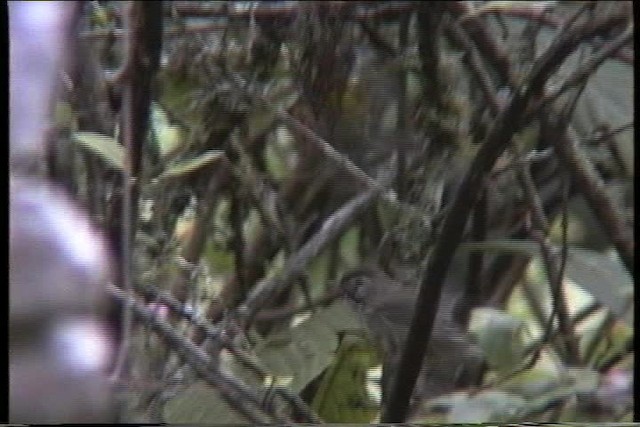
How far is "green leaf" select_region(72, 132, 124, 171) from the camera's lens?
89 centimetres

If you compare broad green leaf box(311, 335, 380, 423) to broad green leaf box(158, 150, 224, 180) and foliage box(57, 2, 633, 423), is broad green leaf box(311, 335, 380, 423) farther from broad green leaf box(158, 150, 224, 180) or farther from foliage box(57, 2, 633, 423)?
broad green leaf box(158, 150, 224, 180)

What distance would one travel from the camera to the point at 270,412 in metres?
0.92

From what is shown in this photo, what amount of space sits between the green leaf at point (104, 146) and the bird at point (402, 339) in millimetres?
274

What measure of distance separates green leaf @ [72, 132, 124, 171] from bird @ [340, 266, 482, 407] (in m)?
0.27

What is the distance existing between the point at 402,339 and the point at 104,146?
1.26 ft

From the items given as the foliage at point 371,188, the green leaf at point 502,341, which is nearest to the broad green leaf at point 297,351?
the foliage at point 371,188

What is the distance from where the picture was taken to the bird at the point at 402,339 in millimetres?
927

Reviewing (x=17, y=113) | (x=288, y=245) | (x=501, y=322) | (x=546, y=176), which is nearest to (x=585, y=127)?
(x=546, y=176)

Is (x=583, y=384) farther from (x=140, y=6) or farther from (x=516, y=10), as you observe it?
(x=140, y=6)

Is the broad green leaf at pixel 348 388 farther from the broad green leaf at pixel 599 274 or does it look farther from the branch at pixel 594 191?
the branch at pixel 594 191

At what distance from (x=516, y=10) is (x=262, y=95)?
29cm

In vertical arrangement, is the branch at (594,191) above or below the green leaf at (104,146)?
below

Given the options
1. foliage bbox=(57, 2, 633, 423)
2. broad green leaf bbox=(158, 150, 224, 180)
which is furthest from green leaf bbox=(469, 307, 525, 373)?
broad green leaf bbox=(158, 150, 224, 180)

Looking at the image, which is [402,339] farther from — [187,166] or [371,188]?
[187,166]
